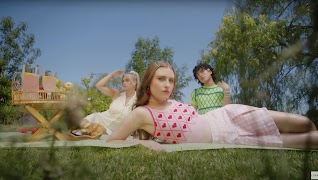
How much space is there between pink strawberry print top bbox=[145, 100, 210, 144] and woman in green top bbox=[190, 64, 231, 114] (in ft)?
2.84

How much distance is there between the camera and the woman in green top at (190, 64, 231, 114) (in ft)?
7.47

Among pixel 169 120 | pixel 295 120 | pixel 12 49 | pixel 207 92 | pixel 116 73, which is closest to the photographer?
pixel 295 120

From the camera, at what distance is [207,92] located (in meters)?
2.31

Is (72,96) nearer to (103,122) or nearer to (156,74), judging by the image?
(156,74)

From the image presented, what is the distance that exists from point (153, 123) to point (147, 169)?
2.19 ft

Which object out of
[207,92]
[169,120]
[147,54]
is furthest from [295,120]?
[207,92]

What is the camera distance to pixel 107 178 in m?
0.48

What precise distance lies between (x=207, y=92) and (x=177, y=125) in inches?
38.0

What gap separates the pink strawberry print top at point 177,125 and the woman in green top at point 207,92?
0.86m

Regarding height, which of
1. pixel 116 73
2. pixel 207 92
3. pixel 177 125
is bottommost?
pixel 177 125

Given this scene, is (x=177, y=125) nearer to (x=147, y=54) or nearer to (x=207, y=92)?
(x=147, y=54)

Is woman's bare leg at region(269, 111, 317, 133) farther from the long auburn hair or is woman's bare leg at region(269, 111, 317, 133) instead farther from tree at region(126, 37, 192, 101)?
tree at region(126, 37, 192, 101)

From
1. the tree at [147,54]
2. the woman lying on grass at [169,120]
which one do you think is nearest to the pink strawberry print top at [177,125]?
the woman lying on grass at [169,120]

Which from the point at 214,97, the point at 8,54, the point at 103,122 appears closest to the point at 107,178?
the point at 8,54
